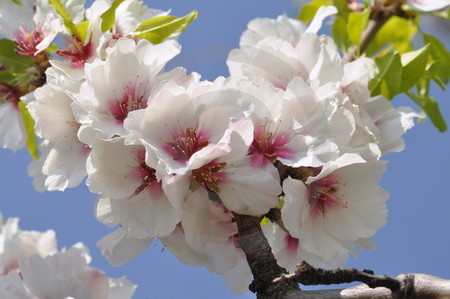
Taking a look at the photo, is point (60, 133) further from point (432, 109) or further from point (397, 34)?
point (397, 34)

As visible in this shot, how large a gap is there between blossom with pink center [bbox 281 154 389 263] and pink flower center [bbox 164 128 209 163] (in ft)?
0.59

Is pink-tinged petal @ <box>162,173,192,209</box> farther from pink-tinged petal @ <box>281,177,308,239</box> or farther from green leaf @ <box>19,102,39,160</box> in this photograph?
green leaf @ <box>19,102,39,160</box>

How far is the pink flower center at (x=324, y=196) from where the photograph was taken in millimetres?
1068

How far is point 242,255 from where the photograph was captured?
1.20 meters

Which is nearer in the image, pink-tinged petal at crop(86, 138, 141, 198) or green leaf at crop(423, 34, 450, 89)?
pink-tinged petal at crop(86, 138, 141, 198)

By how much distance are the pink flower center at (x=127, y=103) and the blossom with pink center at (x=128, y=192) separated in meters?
0.08

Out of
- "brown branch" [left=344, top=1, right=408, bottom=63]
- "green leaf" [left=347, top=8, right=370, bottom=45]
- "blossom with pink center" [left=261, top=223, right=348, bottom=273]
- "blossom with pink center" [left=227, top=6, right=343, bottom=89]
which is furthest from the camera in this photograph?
"brown branch" [left=344, top=1, right=408, bottom=63]

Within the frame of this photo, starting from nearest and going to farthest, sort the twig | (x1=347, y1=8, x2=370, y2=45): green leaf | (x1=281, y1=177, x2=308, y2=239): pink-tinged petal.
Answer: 1. the twig
2. (x1=281, y1=177, x2=308, y2=239): pink-tinged petal
3. (x1=347, y1=8, x2=370, y2=45): green leaf

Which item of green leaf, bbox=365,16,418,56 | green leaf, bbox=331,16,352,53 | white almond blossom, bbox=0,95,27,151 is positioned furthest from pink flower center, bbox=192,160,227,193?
green leaf, bbox=365,16,418,56

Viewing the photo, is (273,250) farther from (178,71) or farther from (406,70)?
(406,70)

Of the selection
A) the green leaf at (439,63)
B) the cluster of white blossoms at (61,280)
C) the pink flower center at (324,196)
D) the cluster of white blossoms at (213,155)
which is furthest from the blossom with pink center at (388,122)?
the cluster of white blossoms at (61,280)

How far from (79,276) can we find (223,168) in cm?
51

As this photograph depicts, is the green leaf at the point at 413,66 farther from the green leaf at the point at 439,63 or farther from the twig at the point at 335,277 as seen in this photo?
the twig at the point at 335,277

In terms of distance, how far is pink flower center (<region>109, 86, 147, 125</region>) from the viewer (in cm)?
107
